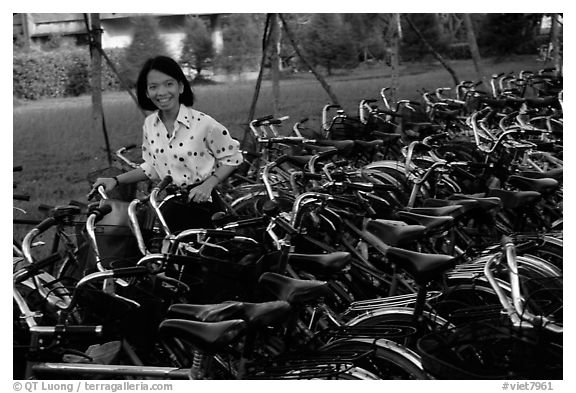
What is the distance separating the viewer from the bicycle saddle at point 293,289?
2.86 metres

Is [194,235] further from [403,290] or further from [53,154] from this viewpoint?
[53,154]

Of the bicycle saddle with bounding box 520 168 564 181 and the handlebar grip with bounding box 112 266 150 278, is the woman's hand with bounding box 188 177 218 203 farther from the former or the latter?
the bicycle saddle with bounding box 520 168 564 181

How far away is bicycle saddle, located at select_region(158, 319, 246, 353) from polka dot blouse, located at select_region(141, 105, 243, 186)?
1.75 metres

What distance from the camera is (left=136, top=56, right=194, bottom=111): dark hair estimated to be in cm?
409

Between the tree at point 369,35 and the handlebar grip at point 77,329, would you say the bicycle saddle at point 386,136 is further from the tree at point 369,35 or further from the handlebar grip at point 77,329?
the handlebar grip at point 77,329

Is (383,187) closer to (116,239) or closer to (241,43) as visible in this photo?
(116,239)

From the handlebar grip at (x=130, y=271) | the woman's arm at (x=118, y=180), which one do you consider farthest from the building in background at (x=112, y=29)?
the handlebar grip at (x=130, y=271)

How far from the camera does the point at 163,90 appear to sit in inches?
162

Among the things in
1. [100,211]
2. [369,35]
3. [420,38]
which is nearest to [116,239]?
[100,211]

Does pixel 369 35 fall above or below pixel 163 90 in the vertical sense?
above

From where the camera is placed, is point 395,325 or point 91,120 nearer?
point 395,325

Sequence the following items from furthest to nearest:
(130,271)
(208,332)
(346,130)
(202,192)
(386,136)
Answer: (346,130) → (386,136) → (202,192) → (130,271) → (208,332)

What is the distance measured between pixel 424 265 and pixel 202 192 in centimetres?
153
